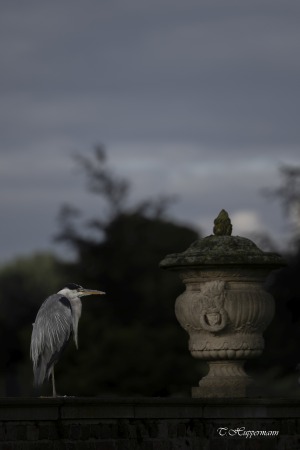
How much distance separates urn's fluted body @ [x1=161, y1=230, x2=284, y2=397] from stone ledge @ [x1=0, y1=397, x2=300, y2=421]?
0.53m

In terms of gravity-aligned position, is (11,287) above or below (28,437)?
above

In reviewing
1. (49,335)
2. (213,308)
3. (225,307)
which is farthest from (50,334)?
(225,307)

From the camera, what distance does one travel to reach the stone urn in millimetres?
17500

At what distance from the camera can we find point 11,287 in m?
42.0

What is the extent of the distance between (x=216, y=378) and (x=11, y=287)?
24.7 m

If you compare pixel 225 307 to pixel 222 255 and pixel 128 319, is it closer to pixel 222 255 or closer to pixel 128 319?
pixel 222 255

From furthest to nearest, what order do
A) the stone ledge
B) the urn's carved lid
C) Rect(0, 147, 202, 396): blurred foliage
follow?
1. Rect(0, 147, 202, 396): blurred foliage
2. the urn's carved lid
3. the stone ledge

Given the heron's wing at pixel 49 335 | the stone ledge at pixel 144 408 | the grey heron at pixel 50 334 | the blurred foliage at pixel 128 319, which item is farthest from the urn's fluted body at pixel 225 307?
the blurred foliage at pixel 128 319

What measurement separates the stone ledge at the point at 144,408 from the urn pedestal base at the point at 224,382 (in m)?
0.49

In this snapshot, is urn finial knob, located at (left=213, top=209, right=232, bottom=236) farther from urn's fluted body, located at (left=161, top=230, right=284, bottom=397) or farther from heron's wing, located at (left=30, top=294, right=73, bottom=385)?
heron's wing, located at (left=30, top=294, right=73, bottom=385)

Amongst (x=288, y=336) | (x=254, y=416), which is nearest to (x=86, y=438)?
(x=254, y=416)

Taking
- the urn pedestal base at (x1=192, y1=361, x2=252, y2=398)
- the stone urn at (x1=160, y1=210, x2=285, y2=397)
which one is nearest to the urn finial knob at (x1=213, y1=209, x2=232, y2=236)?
the stone urn at (x1=160, y1=210, x2=285, y2=397)

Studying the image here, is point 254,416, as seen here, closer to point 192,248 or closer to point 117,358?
point 192,248

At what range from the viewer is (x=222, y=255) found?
17.6m
